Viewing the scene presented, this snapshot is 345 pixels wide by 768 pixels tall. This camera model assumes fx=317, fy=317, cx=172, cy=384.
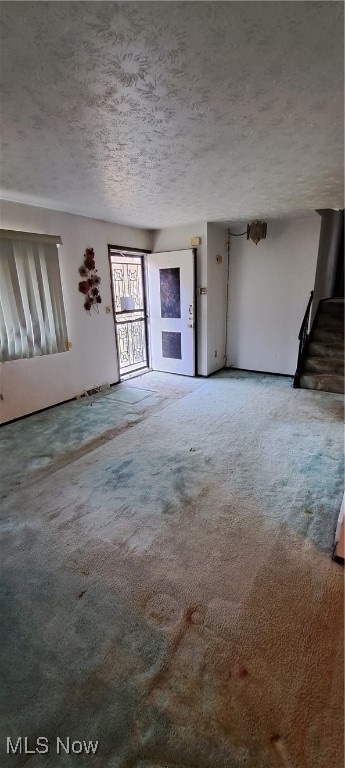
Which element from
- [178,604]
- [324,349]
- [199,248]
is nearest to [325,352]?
[324,349]

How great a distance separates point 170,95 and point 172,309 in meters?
3.63

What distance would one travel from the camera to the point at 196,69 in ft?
4.19

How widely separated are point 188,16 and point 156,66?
27 centimetres

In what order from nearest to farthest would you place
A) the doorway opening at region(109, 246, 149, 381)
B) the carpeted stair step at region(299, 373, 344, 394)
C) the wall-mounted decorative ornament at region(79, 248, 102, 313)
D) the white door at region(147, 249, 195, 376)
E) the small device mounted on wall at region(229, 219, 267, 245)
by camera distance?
the wall-mounted decorative ornament at region(79, 248, 102, 313)
the carpeted stair step at region(299, 373, 344, 394)
the small device mounted on wall at region(229, 219, 267, 245)
the white door at region(147, 249, 195, 376)
the doorway opening at region(109, 246, 149, 381)

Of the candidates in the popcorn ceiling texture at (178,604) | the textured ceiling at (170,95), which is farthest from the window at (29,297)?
the popcorn ceiling texture at (178,604)

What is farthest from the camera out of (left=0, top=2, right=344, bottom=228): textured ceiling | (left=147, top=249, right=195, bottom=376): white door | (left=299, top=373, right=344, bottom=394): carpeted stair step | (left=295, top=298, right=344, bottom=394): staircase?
(left=147, top=249, right=195, bottom=376): white door

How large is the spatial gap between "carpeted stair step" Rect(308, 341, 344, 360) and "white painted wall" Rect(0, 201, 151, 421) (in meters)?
Result: 2.95

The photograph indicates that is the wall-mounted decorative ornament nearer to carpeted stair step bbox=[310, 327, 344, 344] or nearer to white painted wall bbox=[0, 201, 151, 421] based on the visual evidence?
white painted wall bbox=[0, 201, 151, 421]

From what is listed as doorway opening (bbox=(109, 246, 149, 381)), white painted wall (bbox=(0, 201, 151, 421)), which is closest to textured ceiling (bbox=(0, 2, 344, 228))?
white painted wall (bbox=(0, 201, 151, 421))

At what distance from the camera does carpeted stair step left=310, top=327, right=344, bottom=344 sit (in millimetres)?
4688

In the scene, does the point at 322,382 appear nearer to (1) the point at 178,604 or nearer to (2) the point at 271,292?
(2) the point at 271,292

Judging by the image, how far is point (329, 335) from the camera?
15.7 ft

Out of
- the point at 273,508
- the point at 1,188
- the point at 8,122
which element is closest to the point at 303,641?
the point at 273,508

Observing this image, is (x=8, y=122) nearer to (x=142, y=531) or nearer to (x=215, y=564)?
(x=142, y=531)
